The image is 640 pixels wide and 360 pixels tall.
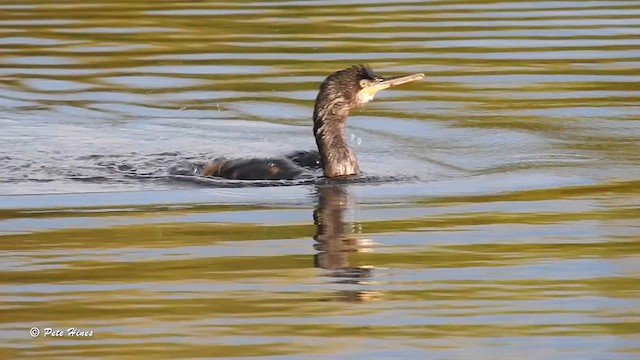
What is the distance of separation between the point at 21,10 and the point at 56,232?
497 inches

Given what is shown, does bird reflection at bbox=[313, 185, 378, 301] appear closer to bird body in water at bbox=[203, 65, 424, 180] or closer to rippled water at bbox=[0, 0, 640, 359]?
rippled water at bbox=[0, 0, 640, 359]

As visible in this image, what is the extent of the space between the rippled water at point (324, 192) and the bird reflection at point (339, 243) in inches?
0.7

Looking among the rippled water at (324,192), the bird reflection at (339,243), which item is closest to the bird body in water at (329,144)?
the rippled water at (324,192)

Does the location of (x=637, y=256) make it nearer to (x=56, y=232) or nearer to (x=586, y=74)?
(x=56, y=232)

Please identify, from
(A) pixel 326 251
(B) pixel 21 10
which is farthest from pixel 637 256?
(B) pixel 21 10

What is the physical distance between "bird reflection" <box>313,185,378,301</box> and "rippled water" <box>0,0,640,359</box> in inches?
0.7

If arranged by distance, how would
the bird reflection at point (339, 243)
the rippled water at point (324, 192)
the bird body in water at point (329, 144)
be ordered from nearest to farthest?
the rippled water at point (324, 192) → the bird reflection at point (339, 243) → the bird body in water at point (329, 144)

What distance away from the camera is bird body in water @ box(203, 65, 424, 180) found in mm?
11500

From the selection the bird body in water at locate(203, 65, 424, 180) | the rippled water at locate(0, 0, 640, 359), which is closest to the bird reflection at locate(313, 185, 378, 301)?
the rippled water at locate(0, 0, 640, 359)

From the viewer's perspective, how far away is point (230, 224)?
946 cm

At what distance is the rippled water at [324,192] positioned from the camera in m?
7.09

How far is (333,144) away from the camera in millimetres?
11875

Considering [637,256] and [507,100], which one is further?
[507,100]

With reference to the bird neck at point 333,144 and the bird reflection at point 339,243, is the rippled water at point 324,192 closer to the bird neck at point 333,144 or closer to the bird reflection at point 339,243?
the bird reflection at point 339,243
